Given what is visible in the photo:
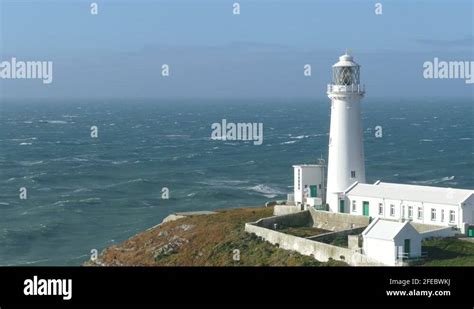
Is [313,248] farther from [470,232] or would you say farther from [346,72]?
[346,72]

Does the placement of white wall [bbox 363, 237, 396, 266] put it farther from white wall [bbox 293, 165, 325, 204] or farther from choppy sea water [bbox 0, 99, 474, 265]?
choppy sea water [bbox 0, 99, 474, 265]

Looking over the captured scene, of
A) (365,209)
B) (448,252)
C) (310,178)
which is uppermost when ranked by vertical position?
(310,178)

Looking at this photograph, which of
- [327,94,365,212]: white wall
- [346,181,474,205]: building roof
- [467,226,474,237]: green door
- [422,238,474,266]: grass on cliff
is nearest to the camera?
[422,238,474,266]: grass on cliff

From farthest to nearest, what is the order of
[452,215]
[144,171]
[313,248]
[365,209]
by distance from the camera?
1. [144,171]
2. [365,209]
3. [452,215]
4. [313,248]

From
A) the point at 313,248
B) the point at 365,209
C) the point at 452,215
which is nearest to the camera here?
the point at 313,248

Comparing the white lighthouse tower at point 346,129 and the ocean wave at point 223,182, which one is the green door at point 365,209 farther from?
the ocean wave at point 223,182

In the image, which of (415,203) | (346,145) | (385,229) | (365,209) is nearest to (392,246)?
(385,229)

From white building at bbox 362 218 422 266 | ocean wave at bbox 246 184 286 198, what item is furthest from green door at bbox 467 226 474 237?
ocean wave at bbox 246 184 286 198
